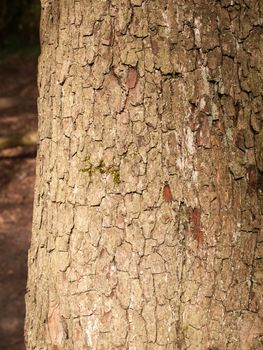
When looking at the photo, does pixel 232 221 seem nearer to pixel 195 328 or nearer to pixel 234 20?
pixel 195 328

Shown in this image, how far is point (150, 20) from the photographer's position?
1.91 m

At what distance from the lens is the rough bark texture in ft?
6.29

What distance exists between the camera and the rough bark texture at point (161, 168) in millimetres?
1918

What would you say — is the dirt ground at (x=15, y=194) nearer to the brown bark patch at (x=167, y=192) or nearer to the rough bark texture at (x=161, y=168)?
the rough bark texture at (x=161, y=168)

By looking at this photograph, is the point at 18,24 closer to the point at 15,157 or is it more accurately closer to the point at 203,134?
the point at 15,157

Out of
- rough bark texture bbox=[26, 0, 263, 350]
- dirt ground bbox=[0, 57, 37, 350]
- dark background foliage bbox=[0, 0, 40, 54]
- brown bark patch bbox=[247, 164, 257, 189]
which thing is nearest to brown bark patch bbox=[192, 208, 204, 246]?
rough bark texture bbox=[26, 0, 263, 350]

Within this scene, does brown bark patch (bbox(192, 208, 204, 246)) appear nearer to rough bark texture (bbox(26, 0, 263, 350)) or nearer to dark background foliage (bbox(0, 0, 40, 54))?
rough bark texture (bbox(26, 0, 263, 350))

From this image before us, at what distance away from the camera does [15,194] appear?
754 centimetres

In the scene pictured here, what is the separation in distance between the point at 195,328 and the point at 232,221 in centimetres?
33

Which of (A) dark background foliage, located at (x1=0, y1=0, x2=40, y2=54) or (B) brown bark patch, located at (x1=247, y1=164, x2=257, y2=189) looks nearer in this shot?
(B) brown bark patch, located at (x1=247, y1=164, x2=257, y2=189)

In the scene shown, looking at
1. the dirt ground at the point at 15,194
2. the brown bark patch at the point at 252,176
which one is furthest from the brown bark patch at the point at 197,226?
the dirt ground at the point at 15,194

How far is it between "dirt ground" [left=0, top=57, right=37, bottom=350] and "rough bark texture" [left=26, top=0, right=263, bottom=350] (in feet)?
9.78

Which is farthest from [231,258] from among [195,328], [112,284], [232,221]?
[112,284]

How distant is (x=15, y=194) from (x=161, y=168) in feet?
18.9
